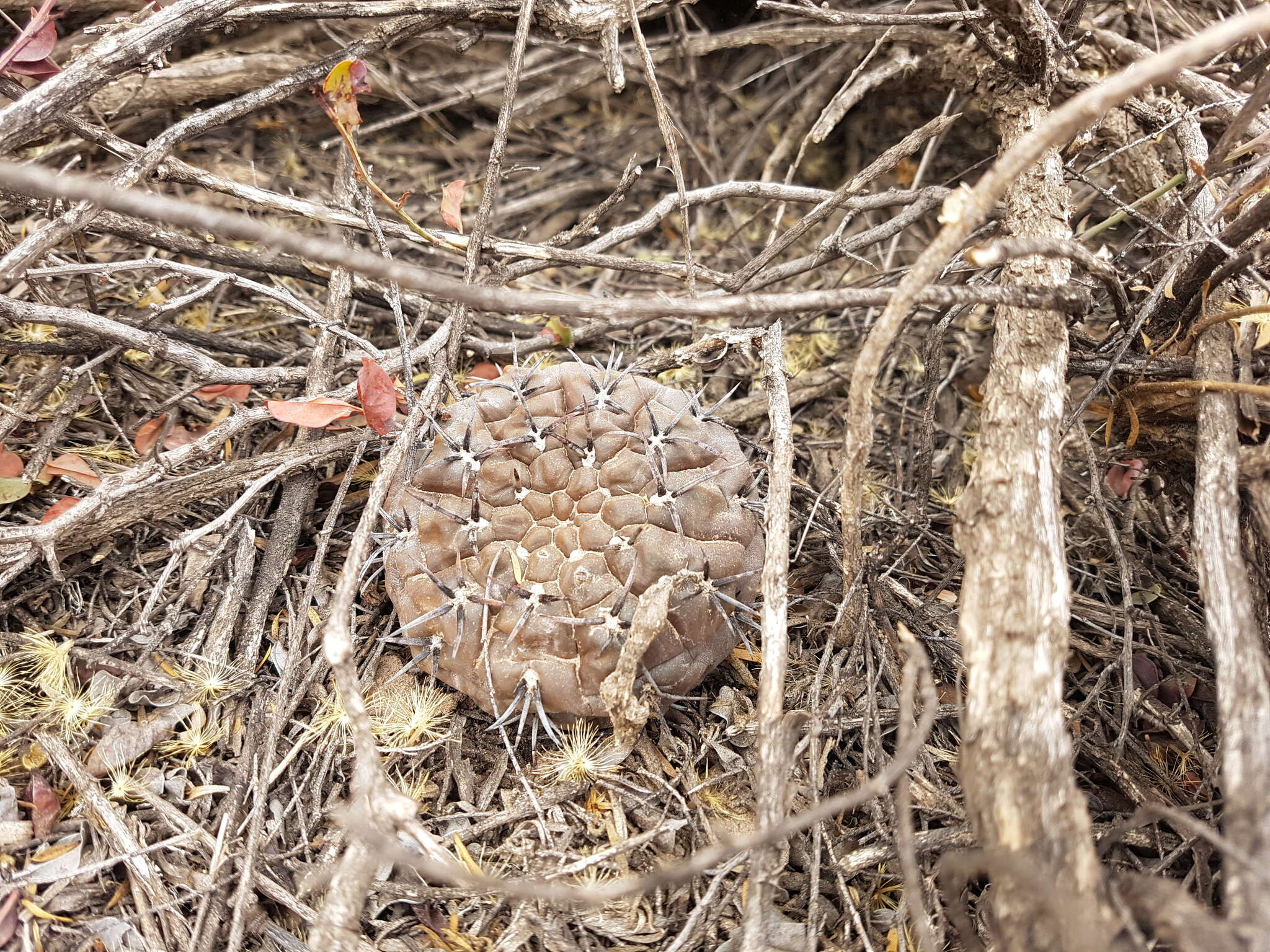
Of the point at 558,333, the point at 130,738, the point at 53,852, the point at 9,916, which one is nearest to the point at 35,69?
the point at 558,333

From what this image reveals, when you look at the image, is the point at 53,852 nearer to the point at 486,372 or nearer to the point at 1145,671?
the point at 486,372

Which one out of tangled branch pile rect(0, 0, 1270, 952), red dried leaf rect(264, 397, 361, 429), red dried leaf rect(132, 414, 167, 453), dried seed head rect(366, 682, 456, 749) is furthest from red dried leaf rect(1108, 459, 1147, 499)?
red dried leaf rect(132, 414, 167, 453)

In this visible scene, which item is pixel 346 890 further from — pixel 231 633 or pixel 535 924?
pixel 231 633

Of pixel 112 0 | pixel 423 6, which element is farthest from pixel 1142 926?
pixel 112 0

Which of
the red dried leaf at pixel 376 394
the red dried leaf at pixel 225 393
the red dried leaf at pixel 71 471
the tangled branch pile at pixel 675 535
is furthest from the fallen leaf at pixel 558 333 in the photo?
the red dried leaf at pixel 71 471

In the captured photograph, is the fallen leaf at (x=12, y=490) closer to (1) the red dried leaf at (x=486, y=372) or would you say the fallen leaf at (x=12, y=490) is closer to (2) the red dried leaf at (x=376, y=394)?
(2) the red dried leaf at (x=376, y=394)
